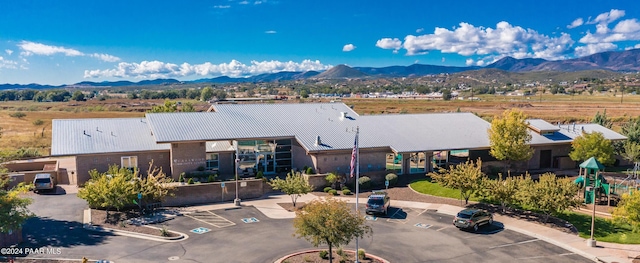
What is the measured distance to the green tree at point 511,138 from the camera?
41500 mm

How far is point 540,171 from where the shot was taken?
4575 centimetres

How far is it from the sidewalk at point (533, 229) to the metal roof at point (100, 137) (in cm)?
1024

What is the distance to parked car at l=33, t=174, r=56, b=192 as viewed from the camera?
36156 millimetres

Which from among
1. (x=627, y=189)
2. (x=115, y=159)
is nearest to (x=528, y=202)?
(x=627, y=189)

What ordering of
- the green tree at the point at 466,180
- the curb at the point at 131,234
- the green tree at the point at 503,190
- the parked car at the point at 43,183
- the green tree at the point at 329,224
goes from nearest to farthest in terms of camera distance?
the green tree at the point at 329,224, the curb at the point at 131,234, the green tree at the point at 503,190, the green tree at the point at 466,180, the parked car at the point at 43,183

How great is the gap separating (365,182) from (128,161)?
20.4 m

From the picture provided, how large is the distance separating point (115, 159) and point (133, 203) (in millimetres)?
8603

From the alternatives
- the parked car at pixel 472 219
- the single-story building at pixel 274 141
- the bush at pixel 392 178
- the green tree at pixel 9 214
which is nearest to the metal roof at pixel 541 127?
the single-story building at pixel 274 141

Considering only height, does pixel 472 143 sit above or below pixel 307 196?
above

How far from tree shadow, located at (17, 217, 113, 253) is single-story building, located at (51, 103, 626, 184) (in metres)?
9.56

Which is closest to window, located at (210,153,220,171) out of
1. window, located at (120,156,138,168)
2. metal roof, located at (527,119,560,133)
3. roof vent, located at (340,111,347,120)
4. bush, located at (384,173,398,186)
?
window, located at (120,156,138,168)

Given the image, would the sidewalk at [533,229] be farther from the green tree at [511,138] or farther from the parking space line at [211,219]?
the green tree at [511,138]

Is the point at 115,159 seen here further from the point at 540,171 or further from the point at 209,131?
the point at 540,171

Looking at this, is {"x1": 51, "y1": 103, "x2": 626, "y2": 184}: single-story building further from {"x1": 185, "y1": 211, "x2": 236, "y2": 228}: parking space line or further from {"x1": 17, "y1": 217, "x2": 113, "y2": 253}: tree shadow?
{"x1": 17, "y1": 217, "x2": 113, "y2": 253}: tree shadow
